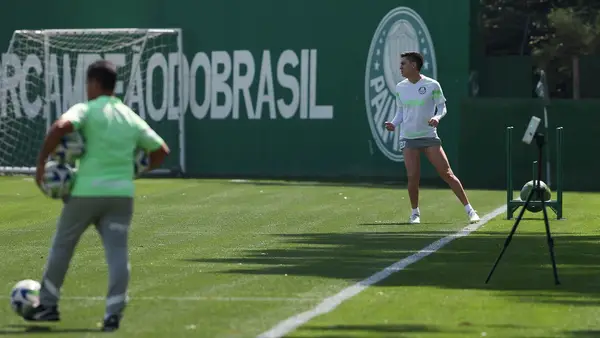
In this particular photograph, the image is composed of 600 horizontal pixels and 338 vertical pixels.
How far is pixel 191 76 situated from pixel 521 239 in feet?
58.4

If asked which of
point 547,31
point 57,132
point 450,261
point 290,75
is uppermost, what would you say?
point 57,132

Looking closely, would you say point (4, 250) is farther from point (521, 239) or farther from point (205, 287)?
point (521, 239)

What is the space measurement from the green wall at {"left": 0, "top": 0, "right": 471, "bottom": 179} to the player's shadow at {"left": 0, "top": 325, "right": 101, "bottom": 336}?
22.6 meters

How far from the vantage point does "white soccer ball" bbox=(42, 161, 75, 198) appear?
392 inches

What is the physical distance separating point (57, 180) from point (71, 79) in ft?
83.8

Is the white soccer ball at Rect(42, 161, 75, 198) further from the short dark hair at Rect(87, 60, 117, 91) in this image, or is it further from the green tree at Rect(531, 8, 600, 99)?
the green tree at Rect(531, 8, 600, 99)

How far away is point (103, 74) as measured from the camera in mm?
10125

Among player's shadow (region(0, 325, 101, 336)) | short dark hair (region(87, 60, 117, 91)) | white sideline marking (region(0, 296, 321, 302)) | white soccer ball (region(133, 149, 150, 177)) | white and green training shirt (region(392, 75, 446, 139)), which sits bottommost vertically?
white sideline marking (region(0, 296, 321, 302))

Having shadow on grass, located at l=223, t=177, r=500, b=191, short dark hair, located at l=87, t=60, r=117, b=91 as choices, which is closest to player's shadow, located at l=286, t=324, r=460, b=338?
short dark hair, located at l=87, t=60, r=117, b=91

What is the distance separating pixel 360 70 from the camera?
3316cm

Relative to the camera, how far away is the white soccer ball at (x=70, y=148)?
32.9 ft

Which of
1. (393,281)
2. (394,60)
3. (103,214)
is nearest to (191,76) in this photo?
(394,60)

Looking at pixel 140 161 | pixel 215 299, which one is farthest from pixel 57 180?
pixel 215 299

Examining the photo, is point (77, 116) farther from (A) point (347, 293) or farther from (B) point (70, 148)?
(A) point (347, 293)
